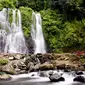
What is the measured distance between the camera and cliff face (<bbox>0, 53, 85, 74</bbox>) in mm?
18625

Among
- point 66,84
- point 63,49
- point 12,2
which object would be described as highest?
point 12,2

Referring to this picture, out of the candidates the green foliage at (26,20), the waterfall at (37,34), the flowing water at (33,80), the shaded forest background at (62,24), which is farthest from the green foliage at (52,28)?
the flowing water at (33,80)

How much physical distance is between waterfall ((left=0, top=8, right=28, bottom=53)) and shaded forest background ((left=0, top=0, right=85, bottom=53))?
2.30 feet

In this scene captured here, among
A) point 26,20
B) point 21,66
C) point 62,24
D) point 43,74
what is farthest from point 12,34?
point 43,74

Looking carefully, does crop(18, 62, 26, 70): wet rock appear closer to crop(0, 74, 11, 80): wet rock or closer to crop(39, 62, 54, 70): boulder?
A: crop(39, 62, 54, 70): boulder

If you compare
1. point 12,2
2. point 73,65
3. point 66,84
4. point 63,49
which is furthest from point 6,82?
point 12,2

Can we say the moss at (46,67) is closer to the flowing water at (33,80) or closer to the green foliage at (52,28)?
the flowing water at (33,80)

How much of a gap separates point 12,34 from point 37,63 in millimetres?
9000

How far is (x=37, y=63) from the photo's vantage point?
19.7 metres

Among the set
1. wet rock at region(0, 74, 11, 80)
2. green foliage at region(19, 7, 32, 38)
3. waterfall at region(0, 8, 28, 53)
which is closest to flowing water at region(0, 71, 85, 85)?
wet rock at region(0, 74, 11, 80)

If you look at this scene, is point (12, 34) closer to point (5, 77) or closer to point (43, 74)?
point (43, 74)

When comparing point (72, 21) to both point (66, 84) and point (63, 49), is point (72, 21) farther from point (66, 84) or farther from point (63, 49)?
point (66, 84)

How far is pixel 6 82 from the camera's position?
1498 centimetres

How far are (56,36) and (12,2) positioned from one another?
7462 millimetres
